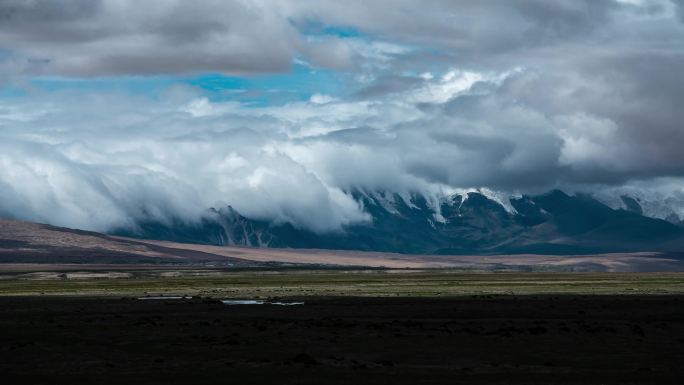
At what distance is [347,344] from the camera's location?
5672 centimetres

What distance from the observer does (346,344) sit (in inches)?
2233

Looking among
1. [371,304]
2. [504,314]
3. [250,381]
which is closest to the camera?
[250,381]

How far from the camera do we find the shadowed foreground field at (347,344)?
44250 millimetres

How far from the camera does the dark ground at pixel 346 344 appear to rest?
4422cm

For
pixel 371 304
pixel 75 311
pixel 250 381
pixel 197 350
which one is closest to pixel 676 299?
pixel 371 304

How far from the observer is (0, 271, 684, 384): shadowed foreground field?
44.2 metres

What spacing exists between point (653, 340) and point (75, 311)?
159 feet

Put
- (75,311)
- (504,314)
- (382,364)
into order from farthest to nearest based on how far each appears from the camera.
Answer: (75,311), (504,314), (382,364)

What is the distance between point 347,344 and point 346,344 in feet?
0.17

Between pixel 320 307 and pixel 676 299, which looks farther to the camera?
pixel 676 299

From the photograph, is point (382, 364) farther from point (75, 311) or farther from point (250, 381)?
point (75, 311)

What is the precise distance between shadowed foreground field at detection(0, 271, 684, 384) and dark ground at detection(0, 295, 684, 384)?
7 centimetres

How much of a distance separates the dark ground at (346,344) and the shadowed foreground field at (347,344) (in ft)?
0.25

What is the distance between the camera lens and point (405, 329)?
6525 cm
